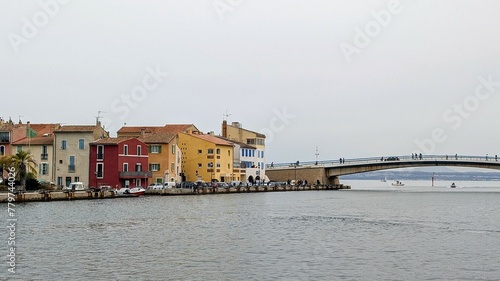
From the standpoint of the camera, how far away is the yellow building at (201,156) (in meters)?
105

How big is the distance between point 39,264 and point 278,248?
11.8 metres

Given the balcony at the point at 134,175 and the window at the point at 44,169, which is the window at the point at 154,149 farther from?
the window at the point at 44,169

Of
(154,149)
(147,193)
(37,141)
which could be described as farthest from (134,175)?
(37,141)

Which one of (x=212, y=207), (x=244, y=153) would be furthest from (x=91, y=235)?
(x=244, y=153)

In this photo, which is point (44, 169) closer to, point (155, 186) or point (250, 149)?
point (155, 186)

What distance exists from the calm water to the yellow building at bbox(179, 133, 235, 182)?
47.2 meters

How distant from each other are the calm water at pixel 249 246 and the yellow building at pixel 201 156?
4725 cm

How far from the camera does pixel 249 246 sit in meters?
35.7

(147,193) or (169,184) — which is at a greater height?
(169,184)

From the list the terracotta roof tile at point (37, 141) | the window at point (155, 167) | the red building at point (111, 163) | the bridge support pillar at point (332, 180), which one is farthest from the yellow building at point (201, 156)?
the bridge support pillar at point (332, 180)

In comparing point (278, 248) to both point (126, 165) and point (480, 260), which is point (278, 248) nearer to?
point (480, 260)

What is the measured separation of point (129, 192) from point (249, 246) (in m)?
48.5

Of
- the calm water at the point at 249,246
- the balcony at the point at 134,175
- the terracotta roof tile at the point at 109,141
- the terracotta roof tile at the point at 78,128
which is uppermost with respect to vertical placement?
the terracotta roof tile at the point at 78,128

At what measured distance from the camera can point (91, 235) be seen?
1571 inches
